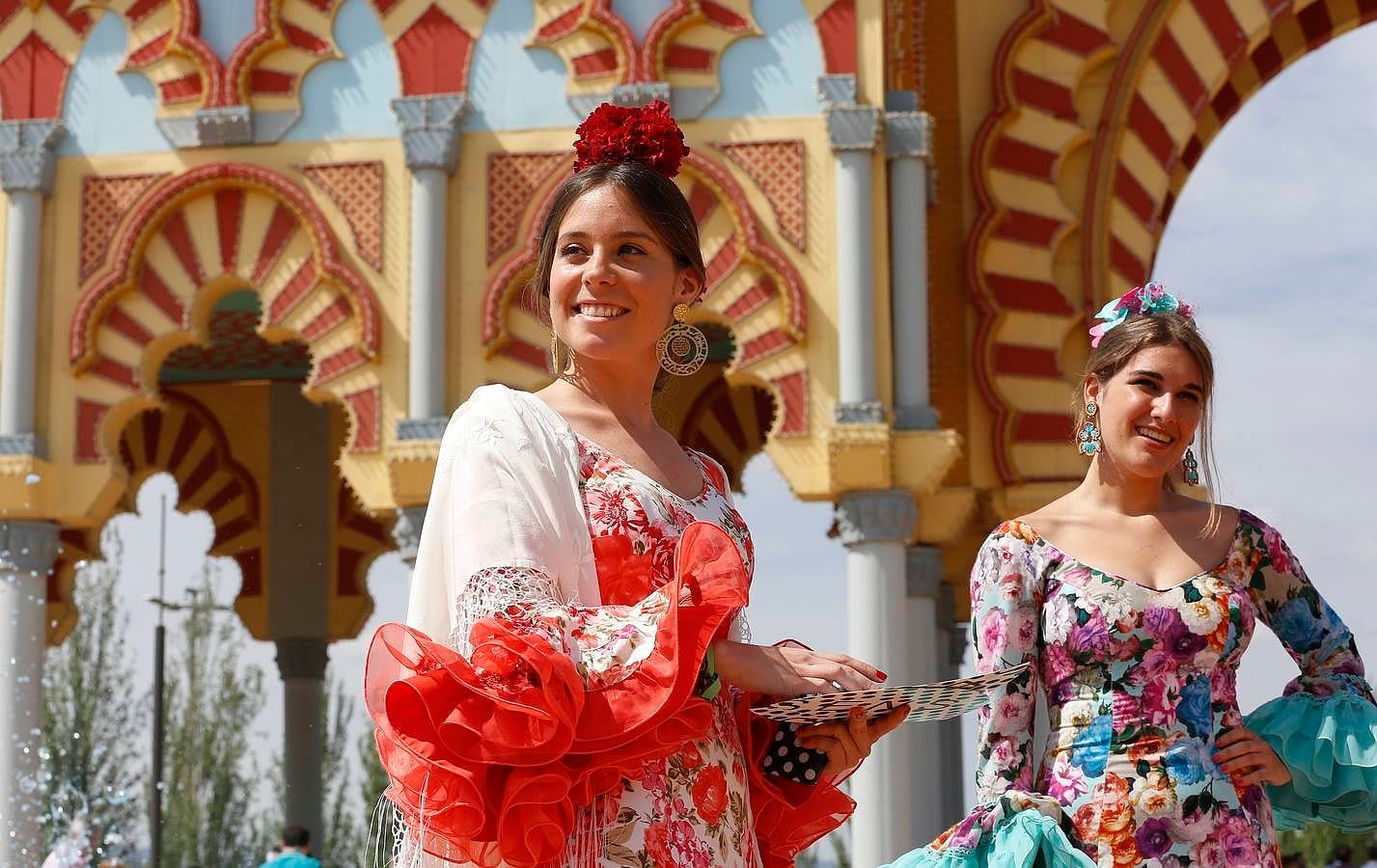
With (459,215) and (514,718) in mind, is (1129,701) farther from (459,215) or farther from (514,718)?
(459,215)

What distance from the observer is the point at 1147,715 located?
3.66 m

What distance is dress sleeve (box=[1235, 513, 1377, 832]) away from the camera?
3.76 meters

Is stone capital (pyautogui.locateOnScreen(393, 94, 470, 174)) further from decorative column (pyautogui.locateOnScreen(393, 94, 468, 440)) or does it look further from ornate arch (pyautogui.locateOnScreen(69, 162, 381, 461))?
ornate arch (pyautogui.locateOnScreen(69, 162, 381, 461))

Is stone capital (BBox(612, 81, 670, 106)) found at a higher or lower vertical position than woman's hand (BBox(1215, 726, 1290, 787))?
higher

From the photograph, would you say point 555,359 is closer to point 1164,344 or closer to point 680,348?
point 680,348

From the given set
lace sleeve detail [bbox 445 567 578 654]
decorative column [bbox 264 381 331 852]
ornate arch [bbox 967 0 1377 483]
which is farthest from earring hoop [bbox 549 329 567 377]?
decorative column [bbox 264 381 331 852]

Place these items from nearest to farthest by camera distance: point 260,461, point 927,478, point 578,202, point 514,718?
point 514,718
point 578,202
point 927,478
point 260,461

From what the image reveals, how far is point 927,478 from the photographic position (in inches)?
460

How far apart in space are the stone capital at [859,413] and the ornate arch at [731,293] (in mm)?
214

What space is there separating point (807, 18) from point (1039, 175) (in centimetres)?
216

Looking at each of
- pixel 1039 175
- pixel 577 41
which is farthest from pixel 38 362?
pixel 1039 175

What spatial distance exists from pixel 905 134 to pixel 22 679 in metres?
6.00

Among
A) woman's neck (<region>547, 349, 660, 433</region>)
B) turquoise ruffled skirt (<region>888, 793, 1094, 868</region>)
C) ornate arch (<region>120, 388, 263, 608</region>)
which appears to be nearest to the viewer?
woman's neck (<region>547, 349, 660, 433</region>)

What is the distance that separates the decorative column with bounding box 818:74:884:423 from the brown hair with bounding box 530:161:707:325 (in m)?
8.60
